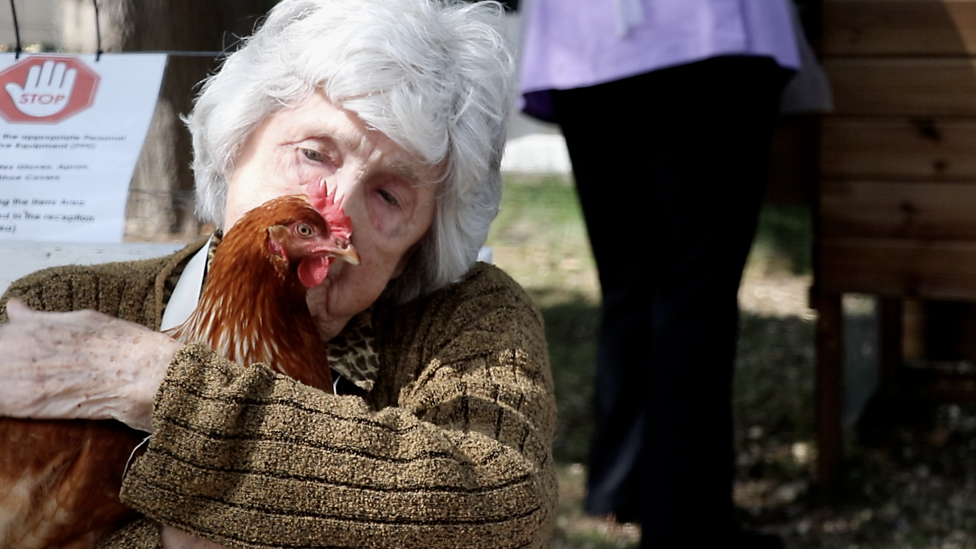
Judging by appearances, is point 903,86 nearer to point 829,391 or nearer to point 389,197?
point 829,391

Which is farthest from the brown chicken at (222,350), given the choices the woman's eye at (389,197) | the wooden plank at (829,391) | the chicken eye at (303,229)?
the wooden plank at (829,391)

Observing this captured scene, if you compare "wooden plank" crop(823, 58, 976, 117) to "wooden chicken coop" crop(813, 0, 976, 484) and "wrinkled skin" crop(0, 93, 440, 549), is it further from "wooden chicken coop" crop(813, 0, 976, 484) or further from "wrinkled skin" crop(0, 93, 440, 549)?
"wrinkled skin" crop(0, 93, 440, 549)

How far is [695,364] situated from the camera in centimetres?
292

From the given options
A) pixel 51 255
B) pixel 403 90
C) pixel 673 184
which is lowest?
pixel 673 184

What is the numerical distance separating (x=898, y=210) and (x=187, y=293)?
8.19 ft

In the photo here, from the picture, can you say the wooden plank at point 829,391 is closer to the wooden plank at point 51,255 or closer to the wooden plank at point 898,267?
the wooden plank at point 898,267

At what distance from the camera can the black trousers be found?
2.79 meters

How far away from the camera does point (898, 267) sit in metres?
3.41

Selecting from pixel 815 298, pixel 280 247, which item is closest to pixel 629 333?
pixel 815 298

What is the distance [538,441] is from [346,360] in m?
0.36

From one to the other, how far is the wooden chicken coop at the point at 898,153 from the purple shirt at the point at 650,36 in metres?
0.60

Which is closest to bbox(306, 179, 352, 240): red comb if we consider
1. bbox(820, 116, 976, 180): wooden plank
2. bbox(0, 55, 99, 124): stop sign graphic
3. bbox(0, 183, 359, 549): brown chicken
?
bbox(0, 183, 359, 549): brown chicken

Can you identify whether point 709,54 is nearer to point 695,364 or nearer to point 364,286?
point 695,364

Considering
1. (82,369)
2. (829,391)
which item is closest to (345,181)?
(82,369)
